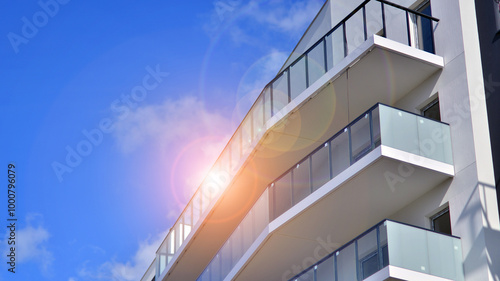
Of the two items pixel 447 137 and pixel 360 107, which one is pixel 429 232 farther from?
pixel 360 107

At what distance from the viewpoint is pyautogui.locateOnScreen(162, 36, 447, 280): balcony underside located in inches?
796

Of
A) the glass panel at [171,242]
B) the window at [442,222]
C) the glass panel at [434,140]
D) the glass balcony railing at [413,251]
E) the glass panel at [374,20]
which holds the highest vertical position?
the glass panel at [374,20]

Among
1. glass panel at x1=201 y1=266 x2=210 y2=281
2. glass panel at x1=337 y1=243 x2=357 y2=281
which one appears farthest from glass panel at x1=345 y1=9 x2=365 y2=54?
glass panel at x1=201 y1=266 x2=210 y2=281

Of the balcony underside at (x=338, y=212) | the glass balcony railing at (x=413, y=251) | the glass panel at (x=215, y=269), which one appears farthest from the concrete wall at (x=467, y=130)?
the glass panel at (x=215, y=269)

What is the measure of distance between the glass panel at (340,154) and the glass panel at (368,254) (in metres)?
2.27

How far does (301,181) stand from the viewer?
73.0 ft

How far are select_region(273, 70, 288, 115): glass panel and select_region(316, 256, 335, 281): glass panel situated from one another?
526cm

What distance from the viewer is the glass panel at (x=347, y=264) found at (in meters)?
19.1

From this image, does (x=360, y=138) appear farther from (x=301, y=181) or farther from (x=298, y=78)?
(x=298, y=78)

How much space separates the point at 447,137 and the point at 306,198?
378 centimetres

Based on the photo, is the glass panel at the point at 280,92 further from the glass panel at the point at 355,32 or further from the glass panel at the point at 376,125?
Result: the glass panel at the point at 376,125

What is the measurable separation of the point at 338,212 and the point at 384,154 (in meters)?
2.88

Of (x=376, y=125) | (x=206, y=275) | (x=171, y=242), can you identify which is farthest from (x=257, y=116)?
(x=171, y=242)

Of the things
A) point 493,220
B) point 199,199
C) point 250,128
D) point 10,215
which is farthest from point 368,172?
point 10,215
